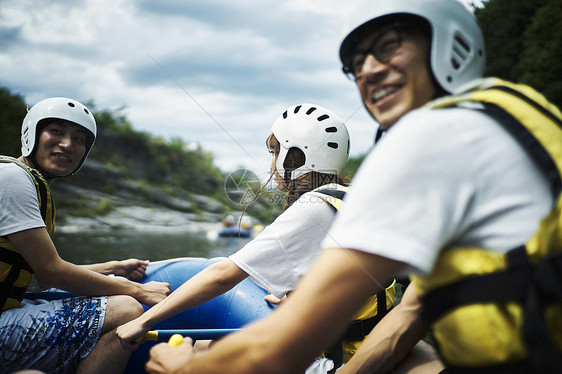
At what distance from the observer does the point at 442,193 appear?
674 millimetres

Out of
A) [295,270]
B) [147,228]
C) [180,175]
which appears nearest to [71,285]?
[295,270]

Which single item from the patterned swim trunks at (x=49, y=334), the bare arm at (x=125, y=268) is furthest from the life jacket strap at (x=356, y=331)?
the bare arm at (x=125, y=268)

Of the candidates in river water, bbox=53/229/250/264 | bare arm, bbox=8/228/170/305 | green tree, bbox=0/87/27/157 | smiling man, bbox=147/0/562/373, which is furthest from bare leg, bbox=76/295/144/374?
green tree, bbox=0/87/27/157

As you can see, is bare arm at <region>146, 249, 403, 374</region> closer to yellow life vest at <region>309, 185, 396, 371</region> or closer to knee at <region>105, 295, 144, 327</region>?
yellow life vest at <region>309, 185, 396, 371</region>

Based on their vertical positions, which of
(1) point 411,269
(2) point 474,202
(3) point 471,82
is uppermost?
(3) point 471,82

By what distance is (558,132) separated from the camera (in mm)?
774

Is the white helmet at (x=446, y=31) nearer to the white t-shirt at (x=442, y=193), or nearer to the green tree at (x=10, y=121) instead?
the white t-shirt at (x=442, y=193)

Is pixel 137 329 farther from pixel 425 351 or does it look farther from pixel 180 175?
pixel 180 175

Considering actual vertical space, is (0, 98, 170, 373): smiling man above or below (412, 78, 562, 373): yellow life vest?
below

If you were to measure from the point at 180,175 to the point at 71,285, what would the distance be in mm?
37646

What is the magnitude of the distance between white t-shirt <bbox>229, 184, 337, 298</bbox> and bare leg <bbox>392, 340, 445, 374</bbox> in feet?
1.73

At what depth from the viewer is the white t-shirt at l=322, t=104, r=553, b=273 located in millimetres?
669

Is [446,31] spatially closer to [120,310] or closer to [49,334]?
[120,310]

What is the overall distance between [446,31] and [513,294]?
66 centimetres
